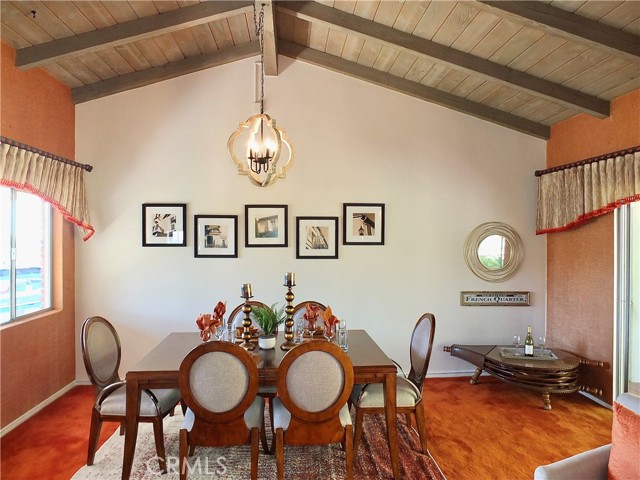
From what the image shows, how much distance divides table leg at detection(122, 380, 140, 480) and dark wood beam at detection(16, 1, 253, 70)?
8.64 ft

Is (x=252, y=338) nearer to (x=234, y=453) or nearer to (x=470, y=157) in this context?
(x=234, y=453)

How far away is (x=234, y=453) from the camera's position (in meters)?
2.53

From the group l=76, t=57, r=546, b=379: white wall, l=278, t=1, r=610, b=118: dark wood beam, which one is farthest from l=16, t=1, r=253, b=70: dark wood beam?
l=76, t=57, r=546, b=379: white wall

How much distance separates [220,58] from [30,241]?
2.53 m

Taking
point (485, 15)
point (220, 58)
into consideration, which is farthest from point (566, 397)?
point (220, 58)

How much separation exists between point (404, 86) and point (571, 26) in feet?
5.43

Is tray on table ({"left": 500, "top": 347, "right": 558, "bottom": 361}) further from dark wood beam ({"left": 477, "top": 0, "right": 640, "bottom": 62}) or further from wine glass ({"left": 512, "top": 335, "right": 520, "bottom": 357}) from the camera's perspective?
dark wood beam ({"left": 477, "top": 0, "right": 640, "bottom": 62})

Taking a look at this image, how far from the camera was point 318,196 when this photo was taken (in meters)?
3.94

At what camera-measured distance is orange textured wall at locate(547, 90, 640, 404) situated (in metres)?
3.18

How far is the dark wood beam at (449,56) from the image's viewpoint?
9.94 ft

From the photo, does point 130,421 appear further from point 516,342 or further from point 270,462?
point 516,342

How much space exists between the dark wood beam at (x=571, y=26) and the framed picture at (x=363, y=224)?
79.7 inches

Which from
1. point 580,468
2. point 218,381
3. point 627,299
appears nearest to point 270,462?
point 218,381

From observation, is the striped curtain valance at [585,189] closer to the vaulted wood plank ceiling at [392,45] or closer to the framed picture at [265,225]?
the vaulted wood plank ceiling at [392,45]
